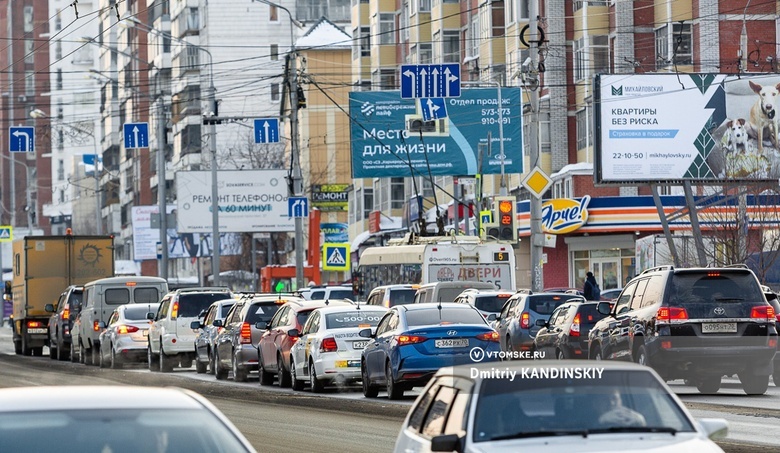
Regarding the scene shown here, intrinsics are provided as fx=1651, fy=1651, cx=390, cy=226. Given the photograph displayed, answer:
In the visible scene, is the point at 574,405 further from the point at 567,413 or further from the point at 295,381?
the point at 295,381

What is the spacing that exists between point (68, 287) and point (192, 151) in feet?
210

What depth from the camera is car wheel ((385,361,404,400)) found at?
2327 centimetres

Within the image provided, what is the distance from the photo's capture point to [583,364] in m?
8.59

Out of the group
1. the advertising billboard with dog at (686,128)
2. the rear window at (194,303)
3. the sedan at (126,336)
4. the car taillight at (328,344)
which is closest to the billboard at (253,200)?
the advertising billboard with dog at (686,128)

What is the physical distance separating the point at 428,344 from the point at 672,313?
3.39 m

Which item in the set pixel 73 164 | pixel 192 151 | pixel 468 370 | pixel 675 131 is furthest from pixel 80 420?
pixel 73 164

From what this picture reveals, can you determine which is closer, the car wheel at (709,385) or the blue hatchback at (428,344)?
the blue hatchback at (428,344)

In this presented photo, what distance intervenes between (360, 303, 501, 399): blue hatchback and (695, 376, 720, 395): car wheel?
313 cm

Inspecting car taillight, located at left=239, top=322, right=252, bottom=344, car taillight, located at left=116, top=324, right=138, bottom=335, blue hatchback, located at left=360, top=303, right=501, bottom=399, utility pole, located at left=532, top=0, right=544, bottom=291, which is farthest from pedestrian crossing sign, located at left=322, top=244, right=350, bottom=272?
blue hatchback, located at left=360, top=303, right=501, bottom=399

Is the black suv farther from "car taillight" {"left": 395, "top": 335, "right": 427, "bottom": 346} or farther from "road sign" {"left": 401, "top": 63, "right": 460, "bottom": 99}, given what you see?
"road sign" {"left": 401, "top": 63, "right": 460, "bottom": 99}

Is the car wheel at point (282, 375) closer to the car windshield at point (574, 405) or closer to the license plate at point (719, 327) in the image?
the license plate at point (719, 327)

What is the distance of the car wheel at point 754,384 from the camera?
22.8 meters

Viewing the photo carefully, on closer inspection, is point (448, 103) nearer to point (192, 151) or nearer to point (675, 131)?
point (675, 131)

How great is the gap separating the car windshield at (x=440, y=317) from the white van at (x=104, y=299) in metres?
18.9
